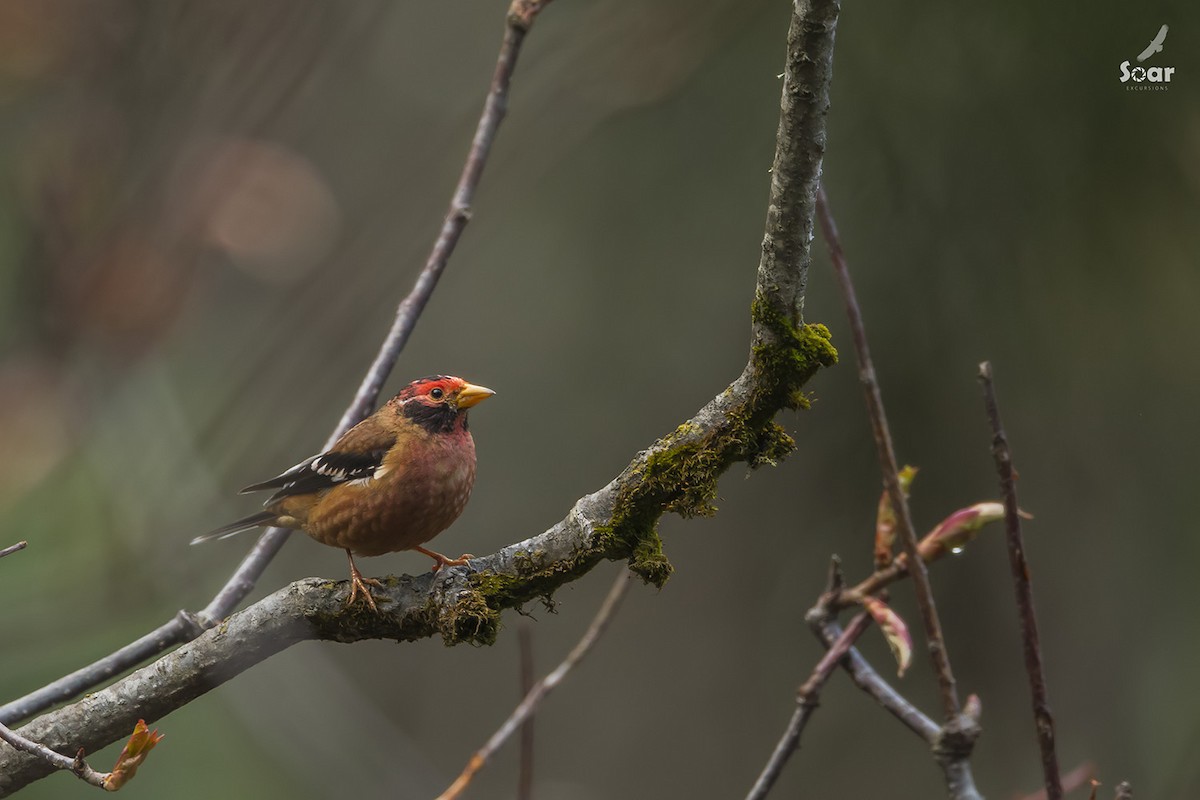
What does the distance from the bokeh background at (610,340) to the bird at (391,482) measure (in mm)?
289

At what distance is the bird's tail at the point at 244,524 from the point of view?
4562mm

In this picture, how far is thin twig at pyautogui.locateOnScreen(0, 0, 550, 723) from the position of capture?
127 inches

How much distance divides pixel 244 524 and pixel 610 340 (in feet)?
12.5

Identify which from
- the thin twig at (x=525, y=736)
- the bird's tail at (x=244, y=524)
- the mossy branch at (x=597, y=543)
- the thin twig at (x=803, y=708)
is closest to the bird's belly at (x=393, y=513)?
the bird's tail at (x=244, y=524)

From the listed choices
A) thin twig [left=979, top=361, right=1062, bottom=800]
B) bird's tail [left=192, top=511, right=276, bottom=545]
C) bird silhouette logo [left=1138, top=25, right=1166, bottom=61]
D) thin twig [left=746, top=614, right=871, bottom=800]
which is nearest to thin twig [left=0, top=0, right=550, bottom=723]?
bird's tail [left=192, top=511, right=276, bottom=545]

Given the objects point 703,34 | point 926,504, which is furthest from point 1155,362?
point 703,34

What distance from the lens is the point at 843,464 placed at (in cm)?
→ 622

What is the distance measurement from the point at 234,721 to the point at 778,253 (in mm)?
5888

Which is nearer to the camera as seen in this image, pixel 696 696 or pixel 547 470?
pixel 696 696

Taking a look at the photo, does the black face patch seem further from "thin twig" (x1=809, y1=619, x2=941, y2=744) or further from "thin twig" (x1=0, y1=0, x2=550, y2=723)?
"thin twig" (x1=809, y1=619, x2=941, y2=744)

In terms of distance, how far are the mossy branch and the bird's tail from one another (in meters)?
1.64

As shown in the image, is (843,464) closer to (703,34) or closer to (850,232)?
(850,232)

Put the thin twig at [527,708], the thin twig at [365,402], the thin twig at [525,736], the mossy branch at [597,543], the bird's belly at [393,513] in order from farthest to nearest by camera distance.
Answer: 1. the bird's belly at [393,513]
2. the thin twig at [365,402]
3. the thin twig at [525,736]
4. the thin twig at [527,708]
5. the mossy branch at [597,543]

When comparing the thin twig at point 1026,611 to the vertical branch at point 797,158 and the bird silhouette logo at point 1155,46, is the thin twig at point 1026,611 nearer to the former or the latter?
the vertical branch at point 797,158
